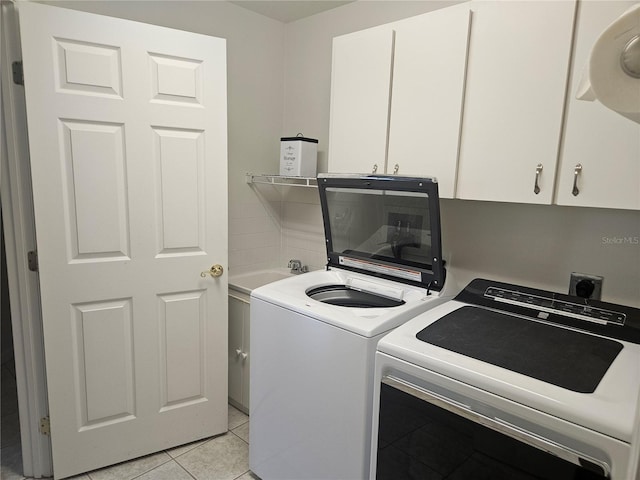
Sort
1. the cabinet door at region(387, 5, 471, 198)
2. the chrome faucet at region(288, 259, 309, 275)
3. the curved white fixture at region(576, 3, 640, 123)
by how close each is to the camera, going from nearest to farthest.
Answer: the curved white fixture at region(576, 3, 640, 123)
the cabinet door at region(387, 5, 471, 198)
the chrome faucet at region(288, 259, 309, 275)

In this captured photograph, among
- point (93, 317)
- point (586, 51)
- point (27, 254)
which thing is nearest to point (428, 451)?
point (586, 51)

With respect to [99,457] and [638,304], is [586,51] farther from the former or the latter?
[99,457]

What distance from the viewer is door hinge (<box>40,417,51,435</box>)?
6.15ft

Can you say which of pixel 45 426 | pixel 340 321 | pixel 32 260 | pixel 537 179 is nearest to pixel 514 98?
pixel 537 179

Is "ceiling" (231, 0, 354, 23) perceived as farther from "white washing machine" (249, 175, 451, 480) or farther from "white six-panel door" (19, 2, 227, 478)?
"white washing machine" (249, 175, 451, 480)

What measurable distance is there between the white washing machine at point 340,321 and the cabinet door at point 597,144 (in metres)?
0.45

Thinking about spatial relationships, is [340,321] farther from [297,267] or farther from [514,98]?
[297,267]

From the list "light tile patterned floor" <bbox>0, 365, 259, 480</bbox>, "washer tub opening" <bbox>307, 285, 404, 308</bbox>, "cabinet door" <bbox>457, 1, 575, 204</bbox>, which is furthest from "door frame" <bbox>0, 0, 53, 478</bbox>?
"cabinet door" <bbox>457, 1, 575, 204</bbox>

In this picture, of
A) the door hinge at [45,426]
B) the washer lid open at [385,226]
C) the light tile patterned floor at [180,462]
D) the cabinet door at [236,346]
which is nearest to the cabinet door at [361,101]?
the washer lid open at [385,226]

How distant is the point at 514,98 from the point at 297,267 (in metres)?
1.64

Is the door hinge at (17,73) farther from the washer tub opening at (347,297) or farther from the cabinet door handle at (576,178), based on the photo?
the cabinet door handle at (576,178)

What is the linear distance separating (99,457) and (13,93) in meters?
1.65

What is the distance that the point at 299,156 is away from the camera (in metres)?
2.35

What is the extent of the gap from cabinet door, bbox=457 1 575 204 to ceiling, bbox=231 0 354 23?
111 centimetres
